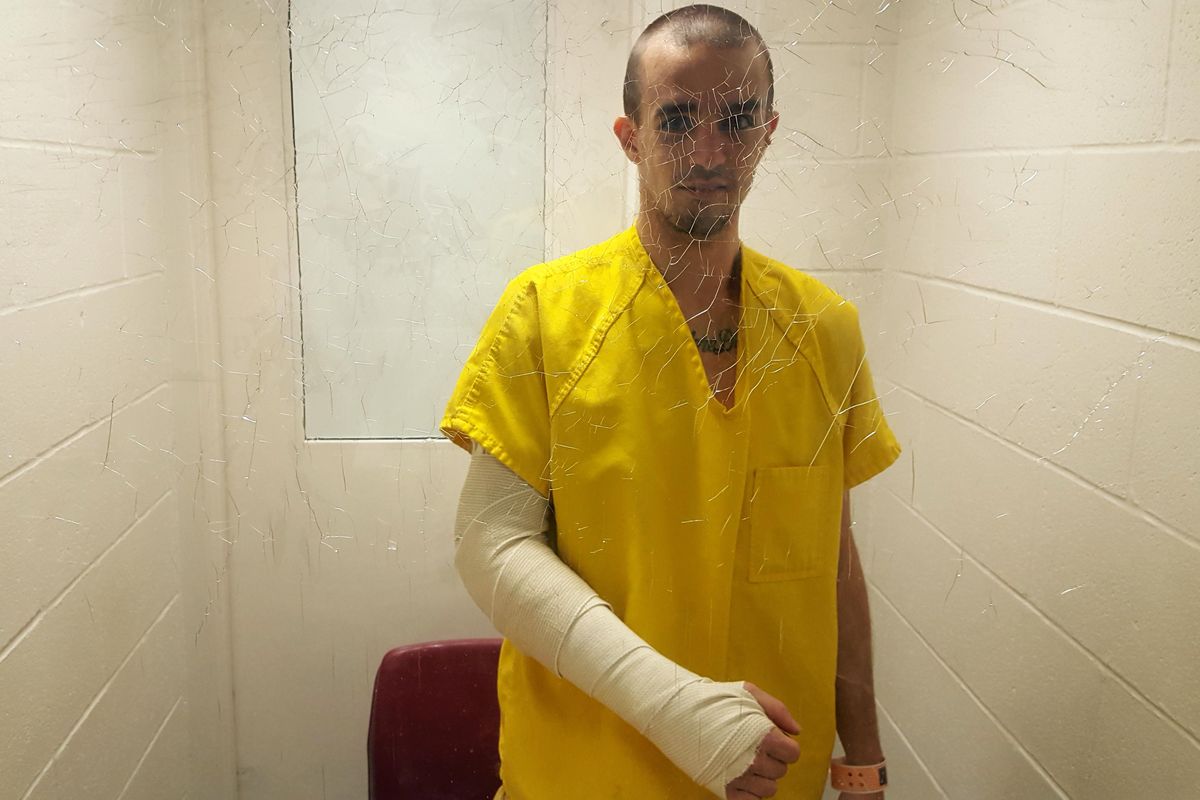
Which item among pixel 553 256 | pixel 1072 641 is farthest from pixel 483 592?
pixel 1072 641

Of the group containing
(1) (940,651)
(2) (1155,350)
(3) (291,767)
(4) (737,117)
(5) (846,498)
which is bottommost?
(3) (291,767)

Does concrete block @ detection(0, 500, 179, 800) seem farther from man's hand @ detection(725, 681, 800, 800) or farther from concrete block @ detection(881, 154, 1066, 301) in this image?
concrete block @ detection(881, 154, 1066, 301)

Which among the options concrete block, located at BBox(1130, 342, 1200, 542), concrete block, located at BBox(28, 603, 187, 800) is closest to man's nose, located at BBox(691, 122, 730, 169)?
concrete block, located at BBox(1130, 342, 1200, 542)

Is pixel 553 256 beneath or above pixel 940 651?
above

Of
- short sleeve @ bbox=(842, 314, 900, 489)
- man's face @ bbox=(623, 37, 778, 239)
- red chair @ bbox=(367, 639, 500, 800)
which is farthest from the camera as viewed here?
red chair @ bbox=(367, 639, 500, 800)

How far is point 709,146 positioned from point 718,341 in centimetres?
15

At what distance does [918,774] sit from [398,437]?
585 mm

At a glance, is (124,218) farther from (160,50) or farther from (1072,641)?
(1072,641)

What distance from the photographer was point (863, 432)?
0.69m

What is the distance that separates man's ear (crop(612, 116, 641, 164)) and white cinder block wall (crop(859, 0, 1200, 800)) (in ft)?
0.67

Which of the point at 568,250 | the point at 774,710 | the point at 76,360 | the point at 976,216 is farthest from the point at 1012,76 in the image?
the point at 76,360

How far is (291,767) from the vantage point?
0.78 metres

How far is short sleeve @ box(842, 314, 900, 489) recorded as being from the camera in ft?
2.21

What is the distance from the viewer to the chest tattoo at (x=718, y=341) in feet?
2.09
